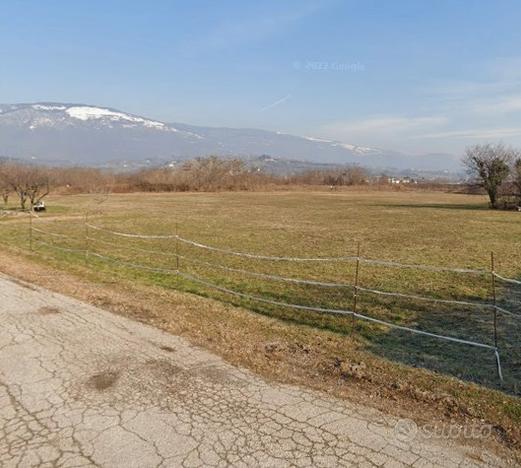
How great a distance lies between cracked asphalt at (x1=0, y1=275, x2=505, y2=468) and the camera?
3342 millimetres

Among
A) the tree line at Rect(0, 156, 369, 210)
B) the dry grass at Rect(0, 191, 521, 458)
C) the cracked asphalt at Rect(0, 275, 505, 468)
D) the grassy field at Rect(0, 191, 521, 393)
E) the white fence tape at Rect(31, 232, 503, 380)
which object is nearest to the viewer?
the cracked asphalt at Rect(0, 275, 505, 468)

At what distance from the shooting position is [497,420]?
3867 mm

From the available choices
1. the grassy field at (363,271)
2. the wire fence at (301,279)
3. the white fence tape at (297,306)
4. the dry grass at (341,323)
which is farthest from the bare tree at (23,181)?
the white fence tape at (297,306)

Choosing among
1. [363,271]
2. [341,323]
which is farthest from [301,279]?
[341,323]

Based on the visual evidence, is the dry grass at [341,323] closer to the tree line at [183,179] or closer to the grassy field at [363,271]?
the grassy field at [363,271]

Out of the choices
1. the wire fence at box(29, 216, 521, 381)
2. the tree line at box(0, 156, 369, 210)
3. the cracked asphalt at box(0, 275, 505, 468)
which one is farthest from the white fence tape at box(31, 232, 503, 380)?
the tree line at box(0, 156, 369, 210)

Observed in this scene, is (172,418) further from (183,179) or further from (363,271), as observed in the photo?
(183,179)

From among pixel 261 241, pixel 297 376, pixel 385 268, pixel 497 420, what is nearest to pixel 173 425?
pixel 297 376

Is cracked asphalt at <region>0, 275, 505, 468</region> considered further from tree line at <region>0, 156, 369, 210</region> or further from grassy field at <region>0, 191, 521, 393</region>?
tree line at <region>0, 156, 369, 210</region>

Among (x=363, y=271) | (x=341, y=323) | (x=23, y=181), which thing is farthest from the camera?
(x=23, y=181)

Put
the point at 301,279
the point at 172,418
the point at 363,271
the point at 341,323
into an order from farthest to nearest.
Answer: the point at 363,271 → the point at 301,279 → the point at 341,323 → the point at 172,418

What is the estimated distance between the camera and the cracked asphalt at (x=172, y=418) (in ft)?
11.0

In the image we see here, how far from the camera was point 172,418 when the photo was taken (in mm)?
3898

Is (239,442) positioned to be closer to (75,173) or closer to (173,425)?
(173,425)
